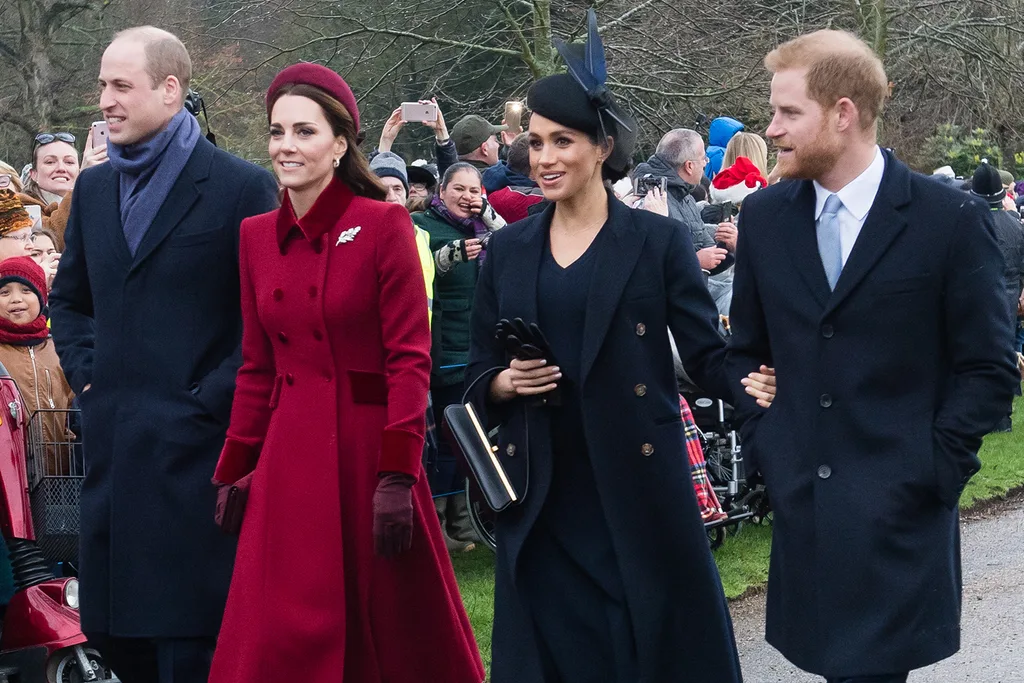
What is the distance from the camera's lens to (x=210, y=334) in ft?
16.2

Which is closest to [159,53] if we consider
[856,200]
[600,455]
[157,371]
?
[157,371]

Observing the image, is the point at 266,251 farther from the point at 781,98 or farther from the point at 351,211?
the point at 781,98

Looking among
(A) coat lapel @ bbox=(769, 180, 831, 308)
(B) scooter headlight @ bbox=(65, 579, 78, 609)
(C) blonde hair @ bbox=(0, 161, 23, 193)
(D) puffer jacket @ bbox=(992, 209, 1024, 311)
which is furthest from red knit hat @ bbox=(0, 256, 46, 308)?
(D) puffer jacket @ bbox=(992, 209, 1024, 311)

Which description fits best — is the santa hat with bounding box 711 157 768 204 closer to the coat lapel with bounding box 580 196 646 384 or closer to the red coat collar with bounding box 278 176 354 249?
the coat lapel with bounding box 580 196 646 384

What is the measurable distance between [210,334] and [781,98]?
1876 mm

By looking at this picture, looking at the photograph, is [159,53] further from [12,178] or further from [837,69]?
[12,178]

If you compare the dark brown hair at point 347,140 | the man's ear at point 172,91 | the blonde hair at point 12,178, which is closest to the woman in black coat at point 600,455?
the dark brown hair at point 347,140

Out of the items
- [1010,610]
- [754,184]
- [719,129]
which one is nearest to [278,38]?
[719,129]

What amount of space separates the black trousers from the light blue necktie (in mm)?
2163

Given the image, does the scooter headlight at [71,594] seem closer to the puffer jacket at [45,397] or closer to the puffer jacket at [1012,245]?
the puffer jacket at [45,397]

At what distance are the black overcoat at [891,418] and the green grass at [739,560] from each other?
280cm

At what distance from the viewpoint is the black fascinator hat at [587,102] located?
15.5 ft

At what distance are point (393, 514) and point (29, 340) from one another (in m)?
3.08

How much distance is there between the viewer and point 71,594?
6.04 m
